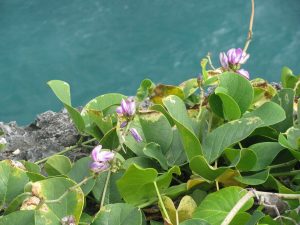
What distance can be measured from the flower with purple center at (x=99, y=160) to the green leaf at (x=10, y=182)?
0.09m

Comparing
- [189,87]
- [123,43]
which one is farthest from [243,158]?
[123,43]

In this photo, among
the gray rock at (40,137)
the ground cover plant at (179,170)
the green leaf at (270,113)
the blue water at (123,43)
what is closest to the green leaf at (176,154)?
the ground cover plant at (179,170)

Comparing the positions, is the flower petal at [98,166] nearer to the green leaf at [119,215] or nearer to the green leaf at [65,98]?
the green leaf at [119,215]

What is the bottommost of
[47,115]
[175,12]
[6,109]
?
[6,109]

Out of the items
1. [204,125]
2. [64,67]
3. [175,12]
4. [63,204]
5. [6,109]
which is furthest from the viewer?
[175,12]

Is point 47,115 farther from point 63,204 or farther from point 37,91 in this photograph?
point 37,91

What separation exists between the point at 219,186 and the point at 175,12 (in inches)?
142

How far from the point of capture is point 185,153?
0.70m

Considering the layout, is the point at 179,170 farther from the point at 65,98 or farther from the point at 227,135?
the point at 65,98

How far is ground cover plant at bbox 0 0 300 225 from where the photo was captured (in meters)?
0.59

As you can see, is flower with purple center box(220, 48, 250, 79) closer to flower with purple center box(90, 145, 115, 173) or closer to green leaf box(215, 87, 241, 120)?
green leaf box(215, 87, 241, 120)

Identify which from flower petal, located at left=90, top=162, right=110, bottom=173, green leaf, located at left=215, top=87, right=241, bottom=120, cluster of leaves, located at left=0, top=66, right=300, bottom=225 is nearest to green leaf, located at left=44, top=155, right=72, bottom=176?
cluster of leaves, located at left=0, top=66, right=300, bottom=225

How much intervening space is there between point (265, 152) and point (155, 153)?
0.13 m

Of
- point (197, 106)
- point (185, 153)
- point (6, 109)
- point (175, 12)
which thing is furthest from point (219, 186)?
point (175, 12)
